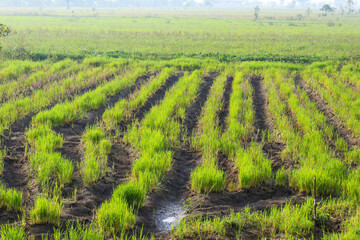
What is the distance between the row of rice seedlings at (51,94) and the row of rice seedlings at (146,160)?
2581 millimetres

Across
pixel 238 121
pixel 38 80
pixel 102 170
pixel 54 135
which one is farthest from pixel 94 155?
pixel 38 80

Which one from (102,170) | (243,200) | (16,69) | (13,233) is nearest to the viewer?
(13,233)

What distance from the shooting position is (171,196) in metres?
4.50

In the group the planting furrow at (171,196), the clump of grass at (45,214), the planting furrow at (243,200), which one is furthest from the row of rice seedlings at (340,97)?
the clump of grass at (45,214)

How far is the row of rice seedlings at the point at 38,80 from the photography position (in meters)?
9.25

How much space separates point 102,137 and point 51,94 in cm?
359

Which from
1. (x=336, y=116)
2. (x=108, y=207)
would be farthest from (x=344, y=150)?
(x=108, y=207)

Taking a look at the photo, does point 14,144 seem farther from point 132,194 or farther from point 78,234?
point 78,234

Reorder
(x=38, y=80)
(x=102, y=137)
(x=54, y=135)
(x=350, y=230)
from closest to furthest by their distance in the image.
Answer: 1. (x=350, y=230)
2. (x=54, y=135)
3. (x=102, y=137)
4. (x=38, y=80)

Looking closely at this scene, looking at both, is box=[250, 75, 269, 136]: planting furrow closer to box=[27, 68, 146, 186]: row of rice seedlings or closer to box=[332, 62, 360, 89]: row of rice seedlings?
box=[332, 62, 360, 89]: row of rice seedlings

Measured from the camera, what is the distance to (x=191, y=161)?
5.58 metres

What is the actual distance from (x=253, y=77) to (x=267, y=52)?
18.0 ft

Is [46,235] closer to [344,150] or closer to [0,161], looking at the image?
[0,161]

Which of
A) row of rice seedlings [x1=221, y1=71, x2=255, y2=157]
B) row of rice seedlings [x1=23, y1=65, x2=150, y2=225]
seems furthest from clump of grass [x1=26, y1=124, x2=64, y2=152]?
row of rice seedlings [x1=221, y1=71, x2=255, y2=157]
